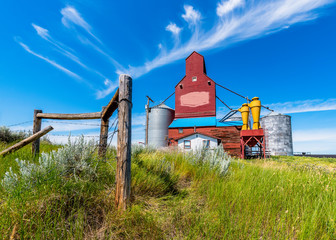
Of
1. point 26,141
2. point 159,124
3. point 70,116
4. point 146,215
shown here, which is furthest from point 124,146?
point 159,124

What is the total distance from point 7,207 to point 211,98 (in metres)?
19.0

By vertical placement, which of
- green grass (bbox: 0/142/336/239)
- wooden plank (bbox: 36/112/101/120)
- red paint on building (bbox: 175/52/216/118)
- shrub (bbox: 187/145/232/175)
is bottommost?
green grass (bbox: 0/142/336/239)

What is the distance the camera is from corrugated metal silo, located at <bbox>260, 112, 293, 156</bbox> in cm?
→ 2072

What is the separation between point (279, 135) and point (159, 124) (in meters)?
→ 15.7

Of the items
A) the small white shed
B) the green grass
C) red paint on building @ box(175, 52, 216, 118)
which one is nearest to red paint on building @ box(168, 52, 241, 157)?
red paint on building @ box(175, 52, 216, 118)

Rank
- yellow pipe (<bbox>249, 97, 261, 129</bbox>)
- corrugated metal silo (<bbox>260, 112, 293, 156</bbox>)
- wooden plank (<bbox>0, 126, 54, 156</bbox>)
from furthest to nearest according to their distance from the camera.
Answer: corrugated metal silo (<bbox>260, 112, 293, 156</bbox>) < yellow pipe (<bbox>249, 97, 261, 129</bbox>) < wooden plank (<bbox>0, 126, 54, 156</bbox>)

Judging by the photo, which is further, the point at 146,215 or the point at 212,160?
the point at 212,160

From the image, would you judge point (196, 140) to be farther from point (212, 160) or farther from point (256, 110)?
point (212, 160)

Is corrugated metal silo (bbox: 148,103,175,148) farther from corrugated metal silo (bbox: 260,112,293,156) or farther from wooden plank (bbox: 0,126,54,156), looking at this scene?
wooden plank (bbox: 0,126,54,156)

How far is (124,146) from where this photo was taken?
119 inches

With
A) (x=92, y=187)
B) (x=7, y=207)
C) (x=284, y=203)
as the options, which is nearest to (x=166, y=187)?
(x=92, y=187)

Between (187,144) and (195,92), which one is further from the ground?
(195,92)

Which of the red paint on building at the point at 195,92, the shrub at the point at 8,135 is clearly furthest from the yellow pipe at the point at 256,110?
the shrub at the point at 8,135

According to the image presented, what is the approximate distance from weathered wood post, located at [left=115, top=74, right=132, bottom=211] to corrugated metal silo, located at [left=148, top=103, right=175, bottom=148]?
17.2 meters
